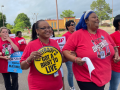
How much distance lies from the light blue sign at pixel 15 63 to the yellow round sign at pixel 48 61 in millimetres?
1248

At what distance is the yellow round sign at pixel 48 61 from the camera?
149 cm

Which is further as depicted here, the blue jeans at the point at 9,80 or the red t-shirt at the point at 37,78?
the blue jeans at the point at 9,80

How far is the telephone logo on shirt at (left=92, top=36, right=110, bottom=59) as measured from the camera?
1.52 m

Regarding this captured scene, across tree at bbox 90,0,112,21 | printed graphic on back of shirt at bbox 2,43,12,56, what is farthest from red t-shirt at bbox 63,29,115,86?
tree at bbox 90,0,112,21

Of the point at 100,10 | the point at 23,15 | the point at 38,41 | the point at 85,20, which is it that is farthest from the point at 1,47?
the point at 23,15

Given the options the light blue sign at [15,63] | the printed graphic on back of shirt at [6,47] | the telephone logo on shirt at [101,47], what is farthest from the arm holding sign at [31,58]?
the printed graphic on back of shirt at [6,47]

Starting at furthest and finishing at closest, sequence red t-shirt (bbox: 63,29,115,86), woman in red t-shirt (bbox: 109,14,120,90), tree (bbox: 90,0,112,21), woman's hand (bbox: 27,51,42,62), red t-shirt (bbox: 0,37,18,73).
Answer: tree (bbox: 90,0,112,21), red t-shirt (bbox: 0,37,18,73), woman in red t-shirt (bbox: 109,14,120,90), red t-shirt (bbox: 63,29,115,86), woman's hand (bbox: 27,51,42,62)

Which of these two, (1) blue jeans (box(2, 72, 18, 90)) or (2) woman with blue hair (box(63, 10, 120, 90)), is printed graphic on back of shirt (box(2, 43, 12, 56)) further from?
(2) woman with blue hair (box(63, 10, 120, 90))

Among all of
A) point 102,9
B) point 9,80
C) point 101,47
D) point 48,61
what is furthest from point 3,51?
point 102,9

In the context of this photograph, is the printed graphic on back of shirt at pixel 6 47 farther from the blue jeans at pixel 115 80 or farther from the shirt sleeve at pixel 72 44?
the blue jeans at pixel 115 80

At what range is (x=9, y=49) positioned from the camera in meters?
2.55

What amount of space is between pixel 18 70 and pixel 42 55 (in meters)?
1.37

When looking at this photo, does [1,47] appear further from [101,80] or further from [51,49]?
[101,80]

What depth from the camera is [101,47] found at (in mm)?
1558
